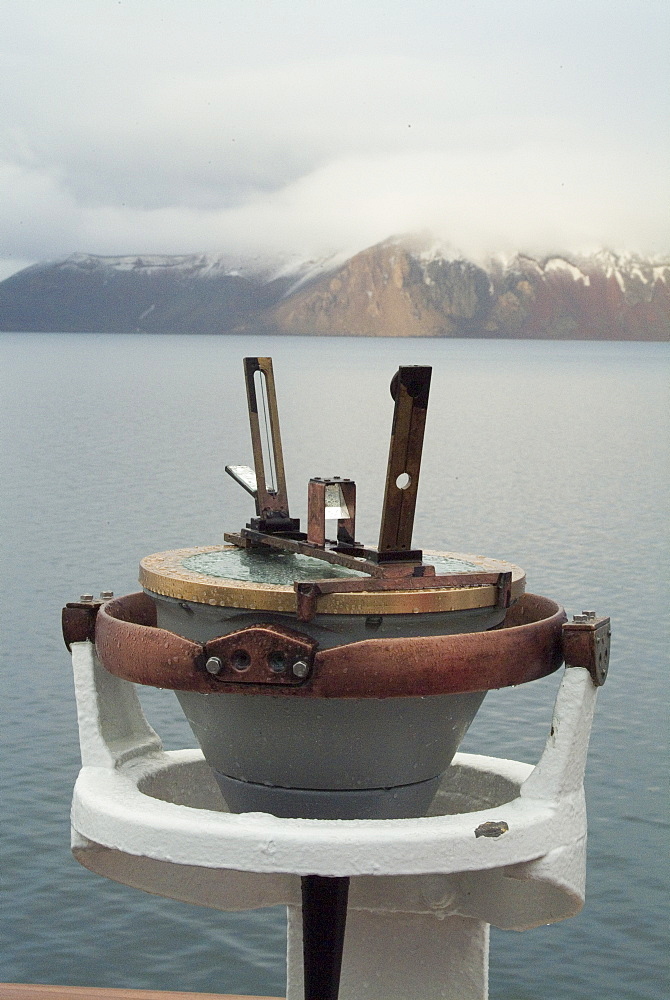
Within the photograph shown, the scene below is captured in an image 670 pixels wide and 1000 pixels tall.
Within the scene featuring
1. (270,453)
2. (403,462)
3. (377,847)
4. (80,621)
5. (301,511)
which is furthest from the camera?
(301,511)

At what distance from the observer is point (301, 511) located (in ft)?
50.8

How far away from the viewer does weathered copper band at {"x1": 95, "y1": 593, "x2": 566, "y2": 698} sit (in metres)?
2.84

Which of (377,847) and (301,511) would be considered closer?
(377,847)

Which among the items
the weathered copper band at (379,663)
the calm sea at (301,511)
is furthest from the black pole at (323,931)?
the calm sea at (301,511)

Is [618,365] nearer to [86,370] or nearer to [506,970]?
[86,370]

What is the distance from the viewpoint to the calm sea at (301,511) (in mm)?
8055

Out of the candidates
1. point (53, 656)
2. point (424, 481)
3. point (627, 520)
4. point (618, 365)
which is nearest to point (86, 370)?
point (618, 365)

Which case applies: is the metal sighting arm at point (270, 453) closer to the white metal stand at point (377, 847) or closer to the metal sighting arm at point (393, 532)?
the metal sighting arm at point (393, 532)

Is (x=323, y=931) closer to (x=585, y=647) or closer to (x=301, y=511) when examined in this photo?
(x=585, y=647)

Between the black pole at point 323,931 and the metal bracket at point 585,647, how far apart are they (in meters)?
0.72

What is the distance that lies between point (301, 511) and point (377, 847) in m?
12.7

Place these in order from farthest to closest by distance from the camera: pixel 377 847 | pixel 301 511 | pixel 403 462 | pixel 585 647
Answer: pixel 301 511
pixel 585 647
pixel 403 462
pixel 377 847

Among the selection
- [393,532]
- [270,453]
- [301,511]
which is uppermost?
[270,453]

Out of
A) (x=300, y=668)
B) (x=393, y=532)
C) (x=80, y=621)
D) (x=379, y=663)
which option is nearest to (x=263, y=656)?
(x=300, y=668)
